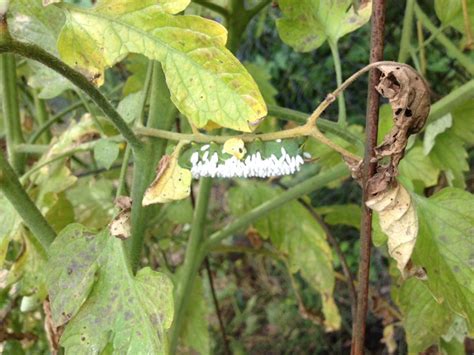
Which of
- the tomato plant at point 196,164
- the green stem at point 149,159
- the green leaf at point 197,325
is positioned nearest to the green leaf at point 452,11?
the tomato plant at point 196,164

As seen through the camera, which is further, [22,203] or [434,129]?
[434,129]

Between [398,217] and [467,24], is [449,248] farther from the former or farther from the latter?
[467,24]

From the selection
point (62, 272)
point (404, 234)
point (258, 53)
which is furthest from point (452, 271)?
point (258, 53)

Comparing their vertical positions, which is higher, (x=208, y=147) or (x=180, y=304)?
(x=208, y=147)

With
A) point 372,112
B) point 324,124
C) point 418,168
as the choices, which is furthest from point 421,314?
point 372,112

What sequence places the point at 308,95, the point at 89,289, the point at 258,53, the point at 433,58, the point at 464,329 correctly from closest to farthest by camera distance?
the point at 89,289 < the point at 464,329 < the point at 433,58 < the point at 308,95 < the point at 258,53

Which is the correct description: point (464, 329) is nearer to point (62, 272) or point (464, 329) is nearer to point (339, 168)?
point (339, 168)
